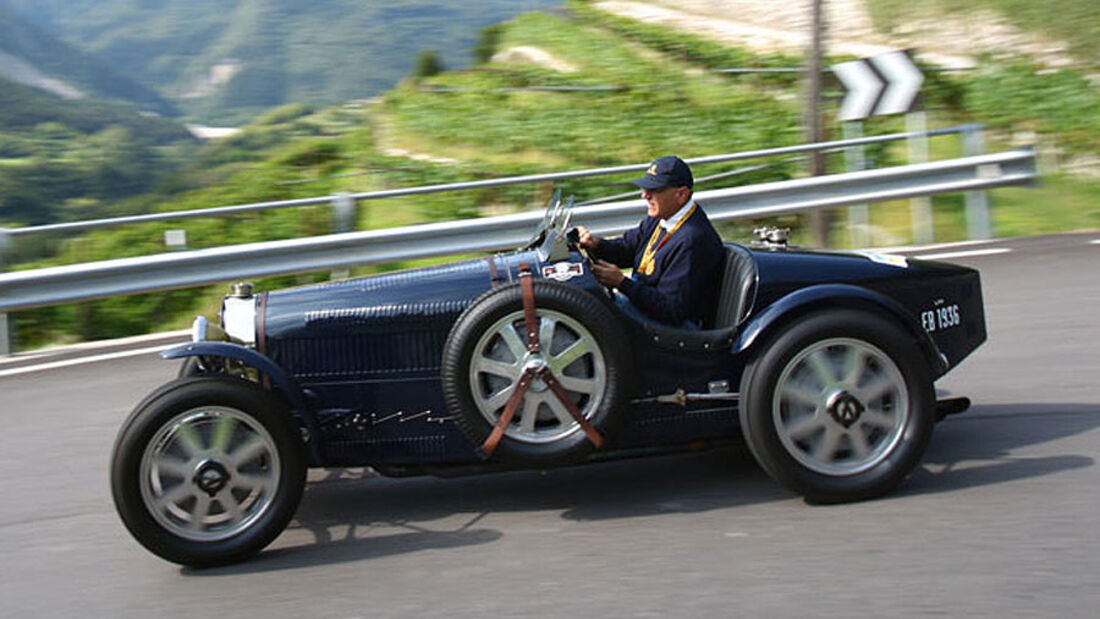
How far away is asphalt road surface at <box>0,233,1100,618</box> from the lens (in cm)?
403

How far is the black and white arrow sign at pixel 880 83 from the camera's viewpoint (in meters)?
11.3

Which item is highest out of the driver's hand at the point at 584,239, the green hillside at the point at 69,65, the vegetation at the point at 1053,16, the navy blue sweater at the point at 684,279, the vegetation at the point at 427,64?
the green hillside at the point at 69,65

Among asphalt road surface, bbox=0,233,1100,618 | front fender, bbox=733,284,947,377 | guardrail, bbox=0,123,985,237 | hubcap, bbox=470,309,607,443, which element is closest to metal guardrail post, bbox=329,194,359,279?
guardrail, bbox=0,123,985,237

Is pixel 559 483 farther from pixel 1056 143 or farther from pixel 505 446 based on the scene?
pixel 1056 143

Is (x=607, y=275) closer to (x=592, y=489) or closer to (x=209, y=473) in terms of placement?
(x=592, y=489)

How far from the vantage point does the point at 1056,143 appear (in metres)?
14.9

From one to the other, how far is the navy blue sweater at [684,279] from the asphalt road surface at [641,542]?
748 millimetres

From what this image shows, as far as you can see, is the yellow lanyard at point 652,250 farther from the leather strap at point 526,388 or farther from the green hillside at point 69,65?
the green hillside at point 69,65

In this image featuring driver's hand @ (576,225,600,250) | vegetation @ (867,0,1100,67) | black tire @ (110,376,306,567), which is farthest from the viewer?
vegetation @ (867,0,1100,67)

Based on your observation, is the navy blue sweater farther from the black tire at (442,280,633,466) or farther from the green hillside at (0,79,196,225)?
the green hillside at (0,79,196,225)

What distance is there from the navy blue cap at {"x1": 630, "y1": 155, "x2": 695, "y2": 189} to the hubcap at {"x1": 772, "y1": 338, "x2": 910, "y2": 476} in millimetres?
903

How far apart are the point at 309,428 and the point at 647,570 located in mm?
1420

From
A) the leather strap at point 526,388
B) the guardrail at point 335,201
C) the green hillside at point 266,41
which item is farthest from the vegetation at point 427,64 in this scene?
the leather strap at point 526,388

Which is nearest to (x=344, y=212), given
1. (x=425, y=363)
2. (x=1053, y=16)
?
(x=425, y=363)
